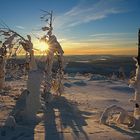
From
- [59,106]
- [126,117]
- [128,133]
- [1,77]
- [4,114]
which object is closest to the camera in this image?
[128,133]

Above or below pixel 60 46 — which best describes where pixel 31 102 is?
below

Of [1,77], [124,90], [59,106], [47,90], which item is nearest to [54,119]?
[59,106]

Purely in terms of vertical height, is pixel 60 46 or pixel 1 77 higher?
pixel 60 46

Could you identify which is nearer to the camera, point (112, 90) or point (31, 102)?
point (31, 102)

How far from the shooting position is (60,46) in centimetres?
2214

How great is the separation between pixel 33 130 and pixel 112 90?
19605 millimetres

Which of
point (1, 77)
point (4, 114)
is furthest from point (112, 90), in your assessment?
point (4, 114)

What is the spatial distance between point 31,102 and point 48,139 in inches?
128

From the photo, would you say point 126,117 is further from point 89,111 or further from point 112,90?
point 112,90

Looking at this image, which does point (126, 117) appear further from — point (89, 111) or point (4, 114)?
point (4, 114)

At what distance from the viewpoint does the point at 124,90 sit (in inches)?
1210

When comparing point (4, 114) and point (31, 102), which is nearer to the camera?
point (31, 102)

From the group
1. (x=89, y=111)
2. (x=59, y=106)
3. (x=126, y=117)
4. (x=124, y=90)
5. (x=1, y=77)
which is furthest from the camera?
(x=124, y=90)

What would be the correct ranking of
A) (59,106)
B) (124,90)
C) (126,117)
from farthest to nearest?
(124,90)
(59,106)
(126,117)
